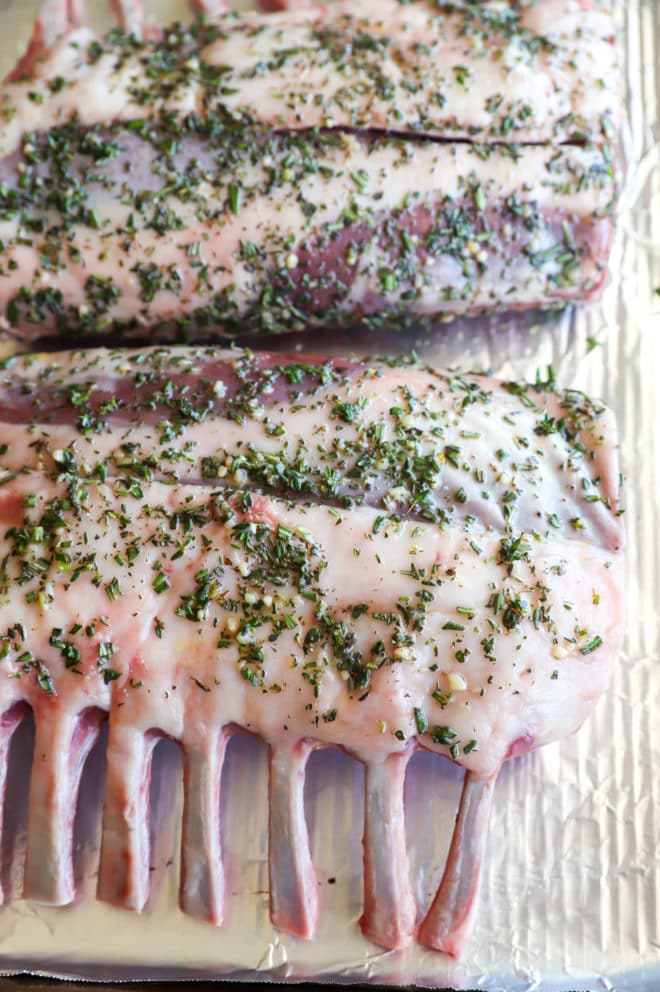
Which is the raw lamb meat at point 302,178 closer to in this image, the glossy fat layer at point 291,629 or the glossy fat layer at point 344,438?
the glossy fat layer at point 344,438

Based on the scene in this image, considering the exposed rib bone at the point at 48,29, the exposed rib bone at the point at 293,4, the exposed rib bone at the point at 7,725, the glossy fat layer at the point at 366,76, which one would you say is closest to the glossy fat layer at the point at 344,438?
the exposed rib bone at the point at 7,725

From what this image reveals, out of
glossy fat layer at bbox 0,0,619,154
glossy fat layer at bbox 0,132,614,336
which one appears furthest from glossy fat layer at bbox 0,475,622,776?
glossy fat layer at bbox 0,0,619,154

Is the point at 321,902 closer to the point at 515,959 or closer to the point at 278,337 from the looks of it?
the point at 515,959

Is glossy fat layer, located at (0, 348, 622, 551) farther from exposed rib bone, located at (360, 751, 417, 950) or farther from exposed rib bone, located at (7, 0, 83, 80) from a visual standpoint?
exposed rib bone, located at (7, 0, 83, 80)

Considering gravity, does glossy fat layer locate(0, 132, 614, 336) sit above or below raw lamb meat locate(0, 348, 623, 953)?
above

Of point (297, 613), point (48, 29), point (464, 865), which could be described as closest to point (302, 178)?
point (48, 29)

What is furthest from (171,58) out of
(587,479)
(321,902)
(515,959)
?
(515,959)

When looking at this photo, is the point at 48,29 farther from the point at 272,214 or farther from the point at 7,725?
the point at 7,725
